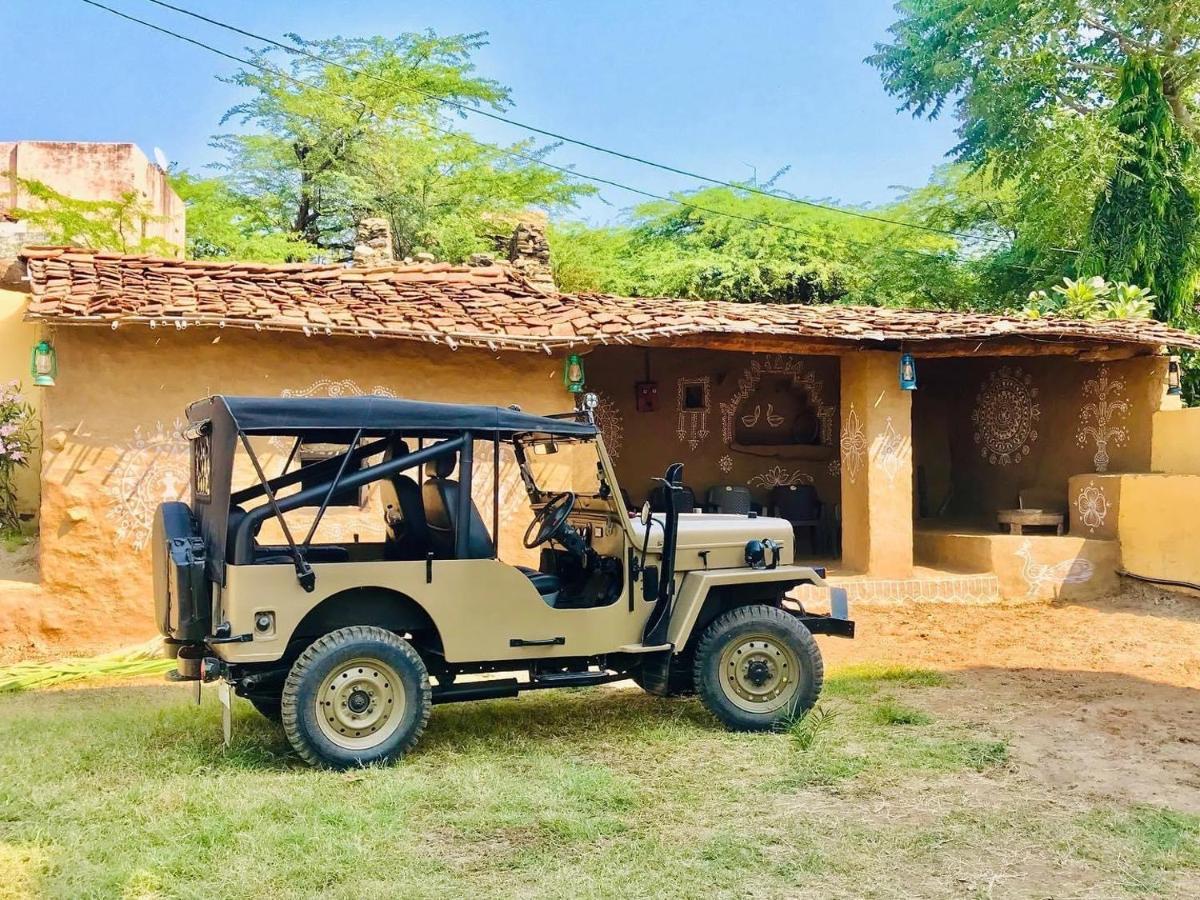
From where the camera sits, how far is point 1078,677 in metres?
7.71

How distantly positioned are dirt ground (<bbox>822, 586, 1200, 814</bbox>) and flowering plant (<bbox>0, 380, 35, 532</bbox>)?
7.44 meters

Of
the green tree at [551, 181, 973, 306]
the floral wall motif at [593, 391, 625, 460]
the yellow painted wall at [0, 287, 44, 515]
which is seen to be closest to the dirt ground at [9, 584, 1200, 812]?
the yellow painted wall at [0, 287, 44, 515]

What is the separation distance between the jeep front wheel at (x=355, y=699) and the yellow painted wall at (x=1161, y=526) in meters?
8.57

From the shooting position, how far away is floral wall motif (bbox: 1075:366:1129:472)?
11.8 metres

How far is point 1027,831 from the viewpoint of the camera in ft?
13.9

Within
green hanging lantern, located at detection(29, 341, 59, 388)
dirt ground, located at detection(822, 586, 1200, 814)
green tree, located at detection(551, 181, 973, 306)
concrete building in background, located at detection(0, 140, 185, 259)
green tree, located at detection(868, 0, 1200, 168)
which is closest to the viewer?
dirt ground, located at detection(822, 586, 1200, 814)

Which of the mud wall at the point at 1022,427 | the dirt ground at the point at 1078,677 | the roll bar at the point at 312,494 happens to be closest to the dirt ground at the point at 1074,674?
the dirt ground at the point at 1078,677

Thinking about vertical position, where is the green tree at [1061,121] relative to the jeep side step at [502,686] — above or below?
above

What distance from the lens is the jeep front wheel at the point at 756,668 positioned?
18.8 feet

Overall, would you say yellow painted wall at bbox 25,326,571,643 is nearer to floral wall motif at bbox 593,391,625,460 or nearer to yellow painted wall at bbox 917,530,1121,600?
floral wall motif at bbox 593,391,625,460

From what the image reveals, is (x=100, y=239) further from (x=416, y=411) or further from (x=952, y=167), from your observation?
(x=952, y=167)

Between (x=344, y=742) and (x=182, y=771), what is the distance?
742mm

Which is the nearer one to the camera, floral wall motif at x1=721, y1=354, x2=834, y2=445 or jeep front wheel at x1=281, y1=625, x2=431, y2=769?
jeep front wheel at x1=281, y1=625, x2=431, y2=769

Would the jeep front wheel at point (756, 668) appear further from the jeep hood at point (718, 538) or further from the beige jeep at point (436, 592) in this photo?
the jeep hood at point (718, 538)
